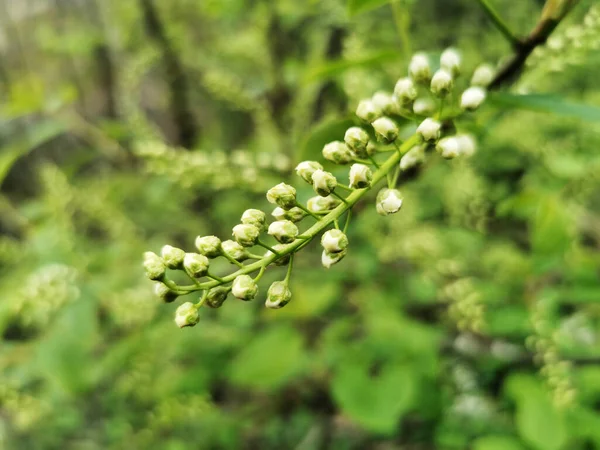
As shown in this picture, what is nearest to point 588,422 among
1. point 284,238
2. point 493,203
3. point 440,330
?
point 440,330

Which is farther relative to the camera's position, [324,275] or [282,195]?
[324,275]

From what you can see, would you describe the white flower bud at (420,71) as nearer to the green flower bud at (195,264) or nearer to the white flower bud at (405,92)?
the white flower bud at (405,92)

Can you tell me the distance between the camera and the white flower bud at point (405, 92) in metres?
0.98

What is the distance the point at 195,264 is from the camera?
827 millimetres

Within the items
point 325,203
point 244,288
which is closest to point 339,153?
point 325,203

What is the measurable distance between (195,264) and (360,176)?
30 centimetres

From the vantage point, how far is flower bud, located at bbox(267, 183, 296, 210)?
84 cm

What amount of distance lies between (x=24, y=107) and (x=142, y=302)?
0.99 m

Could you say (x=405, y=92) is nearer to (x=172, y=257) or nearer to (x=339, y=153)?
(x=339, y=153)

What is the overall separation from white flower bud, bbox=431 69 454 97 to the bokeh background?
34 cm

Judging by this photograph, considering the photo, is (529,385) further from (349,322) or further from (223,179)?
(223,179)

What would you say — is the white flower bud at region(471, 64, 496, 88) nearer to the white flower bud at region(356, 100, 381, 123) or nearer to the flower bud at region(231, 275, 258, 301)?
the white flower bud at region(356, 100, 381, 123)

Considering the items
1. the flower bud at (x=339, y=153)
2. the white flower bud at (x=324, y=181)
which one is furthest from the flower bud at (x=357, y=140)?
the white flower bud at (x=324, y=181)

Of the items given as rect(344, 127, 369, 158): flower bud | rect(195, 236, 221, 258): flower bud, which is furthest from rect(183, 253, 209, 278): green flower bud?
rect(344, 127, 369, 158): flower bud
